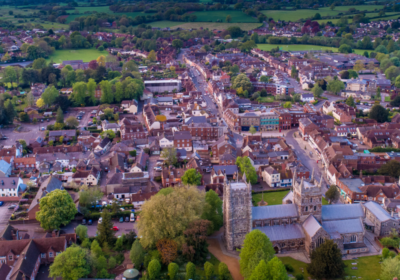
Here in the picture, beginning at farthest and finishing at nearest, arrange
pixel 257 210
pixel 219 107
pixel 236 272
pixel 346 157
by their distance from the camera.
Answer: pixel 219 107, pixel 346 157, pixel 257 210, pixel 236 272

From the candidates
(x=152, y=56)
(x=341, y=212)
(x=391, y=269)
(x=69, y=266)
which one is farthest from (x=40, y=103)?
(x=391, y=269)

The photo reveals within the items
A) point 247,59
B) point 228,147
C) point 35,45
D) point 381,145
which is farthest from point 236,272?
point 35,45

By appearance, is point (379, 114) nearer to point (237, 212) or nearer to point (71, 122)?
point (237, 212)

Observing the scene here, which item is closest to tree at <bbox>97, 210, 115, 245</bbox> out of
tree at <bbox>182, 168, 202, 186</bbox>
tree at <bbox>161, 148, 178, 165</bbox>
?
tree at <bbox>182, 168, 202, 186</bbox>

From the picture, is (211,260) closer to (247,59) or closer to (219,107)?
Result: (219,107)

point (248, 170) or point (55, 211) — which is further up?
point (55, 211)

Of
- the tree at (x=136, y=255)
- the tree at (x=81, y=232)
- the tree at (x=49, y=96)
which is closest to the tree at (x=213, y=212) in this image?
the tree at (x=136, y=255)
